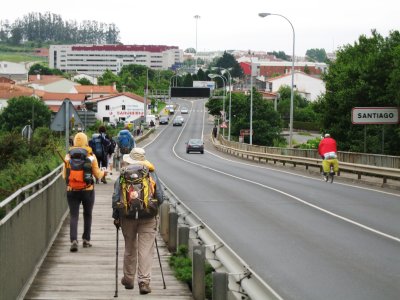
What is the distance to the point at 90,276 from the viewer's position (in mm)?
10062

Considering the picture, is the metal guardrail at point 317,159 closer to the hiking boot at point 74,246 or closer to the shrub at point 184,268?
the hiking boot at point 74,246

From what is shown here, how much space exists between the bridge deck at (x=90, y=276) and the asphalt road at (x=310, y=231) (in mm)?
1403

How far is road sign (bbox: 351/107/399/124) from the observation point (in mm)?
33188

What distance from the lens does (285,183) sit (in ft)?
98.8

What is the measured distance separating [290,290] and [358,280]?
111 cm

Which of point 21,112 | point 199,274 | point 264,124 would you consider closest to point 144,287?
point 199,274

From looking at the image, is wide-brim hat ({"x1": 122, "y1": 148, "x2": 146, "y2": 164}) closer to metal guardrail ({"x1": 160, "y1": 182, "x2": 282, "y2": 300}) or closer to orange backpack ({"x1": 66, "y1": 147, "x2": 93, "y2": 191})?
metal guardrail ({"x1": 160, "y1": 182, "x2": 282, "y2": 300})

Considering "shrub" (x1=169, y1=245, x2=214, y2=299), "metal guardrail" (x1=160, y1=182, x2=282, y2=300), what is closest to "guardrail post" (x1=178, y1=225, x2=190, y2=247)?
"metal guardrail" (x1=160, y1=182, x2=282, y2=300)

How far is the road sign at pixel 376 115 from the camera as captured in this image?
1307 inches

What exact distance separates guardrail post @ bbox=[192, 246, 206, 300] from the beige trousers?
50cm

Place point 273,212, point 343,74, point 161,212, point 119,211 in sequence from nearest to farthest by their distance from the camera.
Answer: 1. point 119,211
2. point 161,212
3. point 273,212
4. point 343,74

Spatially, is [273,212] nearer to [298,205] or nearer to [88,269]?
[298,205]

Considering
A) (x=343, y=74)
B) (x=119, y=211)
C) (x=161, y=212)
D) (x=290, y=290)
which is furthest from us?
(x=343, y=74)

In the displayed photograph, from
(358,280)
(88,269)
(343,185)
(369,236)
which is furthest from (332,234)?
(343,185)
